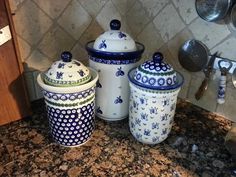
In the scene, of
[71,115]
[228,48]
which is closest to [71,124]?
[71,115]

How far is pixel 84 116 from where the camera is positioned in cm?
60

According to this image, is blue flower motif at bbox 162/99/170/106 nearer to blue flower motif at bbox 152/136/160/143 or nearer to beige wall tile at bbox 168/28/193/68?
blue flower motif at bbox 152/136/160/143

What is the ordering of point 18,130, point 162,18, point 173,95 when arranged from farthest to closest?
point 162,18, point 18,130, point 173,95

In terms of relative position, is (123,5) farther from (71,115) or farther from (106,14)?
(71,115)

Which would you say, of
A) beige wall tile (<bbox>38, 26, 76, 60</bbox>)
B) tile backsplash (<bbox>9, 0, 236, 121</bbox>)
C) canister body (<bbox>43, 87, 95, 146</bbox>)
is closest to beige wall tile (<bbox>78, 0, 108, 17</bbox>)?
tile backsplash (<bbox>9, 0, 236, 121</bbox>)

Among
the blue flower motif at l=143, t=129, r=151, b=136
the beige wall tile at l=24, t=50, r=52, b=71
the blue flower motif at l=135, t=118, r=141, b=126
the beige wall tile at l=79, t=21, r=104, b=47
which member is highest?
the beige wall tile at l=79, t=21, r=104, b=47

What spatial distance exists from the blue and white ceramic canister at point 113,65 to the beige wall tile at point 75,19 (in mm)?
131

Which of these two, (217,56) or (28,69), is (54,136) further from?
(217,56)

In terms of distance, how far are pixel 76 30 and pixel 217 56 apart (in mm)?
436

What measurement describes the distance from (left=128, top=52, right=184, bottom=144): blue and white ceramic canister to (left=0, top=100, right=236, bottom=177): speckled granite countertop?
0.05 m

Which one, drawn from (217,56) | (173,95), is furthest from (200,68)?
(173,95)

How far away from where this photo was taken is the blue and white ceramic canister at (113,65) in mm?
633

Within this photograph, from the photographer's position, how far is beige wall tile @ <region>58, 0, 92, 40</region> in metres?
0.76

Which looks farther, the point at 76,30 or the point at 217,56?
the point at 76,30
